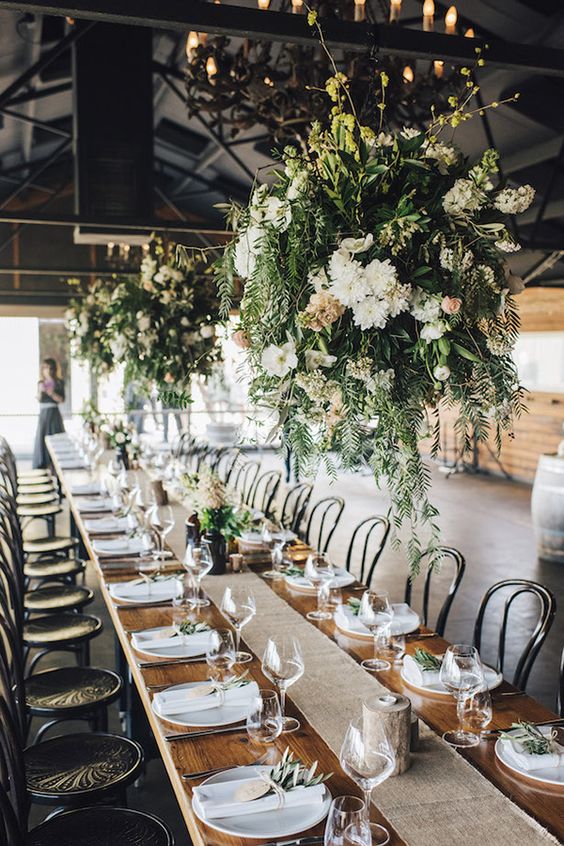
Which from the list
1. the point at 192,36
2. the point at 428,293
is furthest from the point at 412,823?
the point at 192,36

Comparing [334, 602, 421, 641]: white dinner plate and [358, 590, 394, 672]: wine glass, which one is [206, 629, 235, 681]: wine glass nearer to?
[358, 590, 394, 672]: wine glass

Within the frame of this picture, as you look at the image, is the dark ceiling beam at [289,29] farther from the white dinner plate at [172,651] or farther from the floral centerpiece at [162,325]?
the floral centerpiece at [162,325]

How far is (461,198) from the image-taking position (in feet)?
6.84

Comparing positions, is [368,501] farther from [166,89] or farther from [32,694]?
[32,694]

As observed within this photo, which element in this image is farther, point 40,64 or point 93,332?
point 93,332

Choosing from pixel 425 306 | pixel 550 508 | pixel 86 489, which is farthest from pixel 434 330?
pixel 550 508

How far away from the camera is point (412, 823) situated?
6.35ft

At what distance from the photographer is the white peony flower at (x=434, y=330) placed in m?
2.05

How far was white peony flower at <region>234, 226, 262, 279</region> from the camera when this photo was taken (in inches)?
86.7

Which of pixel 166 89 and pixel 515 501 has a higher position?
pixel 166 89

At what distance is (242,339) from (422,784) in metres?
1.20

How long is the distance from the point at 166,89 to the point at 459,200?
379 inches

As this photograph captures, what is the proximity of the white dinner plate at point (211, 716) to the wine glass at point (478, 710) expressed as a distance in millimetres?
614

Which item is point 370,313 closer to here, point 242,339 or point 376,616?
point 242,339
